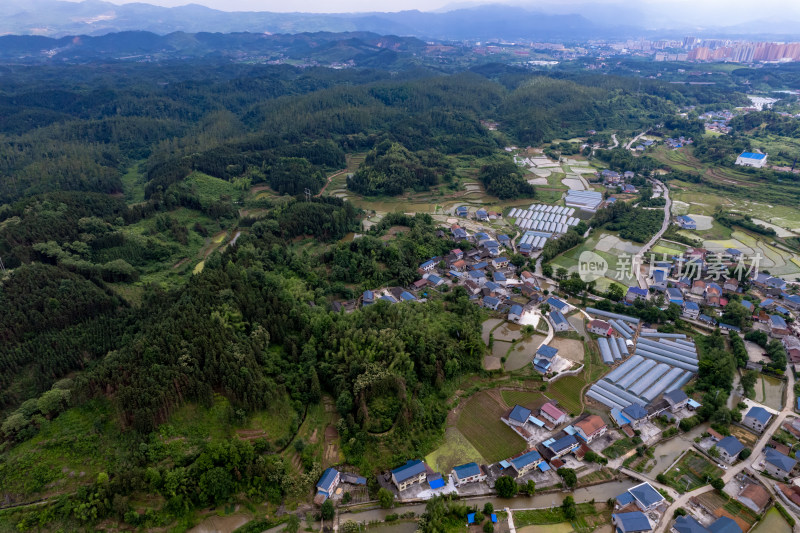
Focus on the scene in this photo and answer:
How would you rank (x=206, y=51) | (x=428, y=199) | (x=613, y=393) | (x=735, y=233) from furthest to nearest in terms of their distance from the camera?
(x=206, y=51) < (x=428, y=199) < (x=735, y=233) < (x=613, y=393)

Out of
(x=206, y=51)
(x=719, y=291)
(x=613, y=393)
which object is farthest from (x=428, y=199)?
(x=206, y=51)

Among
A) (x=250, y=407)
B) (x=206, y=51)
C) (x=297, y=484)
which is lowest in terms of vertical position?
(x=297, y=484)

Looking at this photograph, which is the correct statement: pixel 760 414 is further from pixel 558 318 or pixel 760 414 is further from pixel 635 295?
pixel 635 295

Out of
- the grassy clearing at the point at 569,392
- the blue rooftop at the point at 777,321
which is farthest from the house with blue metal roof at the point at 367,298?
the blue rooftop at the point at 777,321

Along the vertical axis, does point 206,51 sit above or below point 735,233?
above

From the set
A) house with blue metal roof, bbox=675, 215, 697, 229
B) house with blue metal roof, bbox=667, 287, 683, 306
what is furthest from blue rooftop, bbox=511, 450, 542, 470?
house with blue metal roof, bbox=675, 215, 697, 229

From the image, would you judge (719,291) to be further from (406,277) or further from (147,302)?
(147,302)

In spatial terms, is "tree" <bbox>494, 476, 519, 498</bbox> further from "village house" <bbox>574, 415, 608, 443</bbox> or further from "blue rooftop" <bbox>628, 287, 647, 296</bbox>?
"blue rooftop" <bbox>628, 287, 647, 296</bbox>
